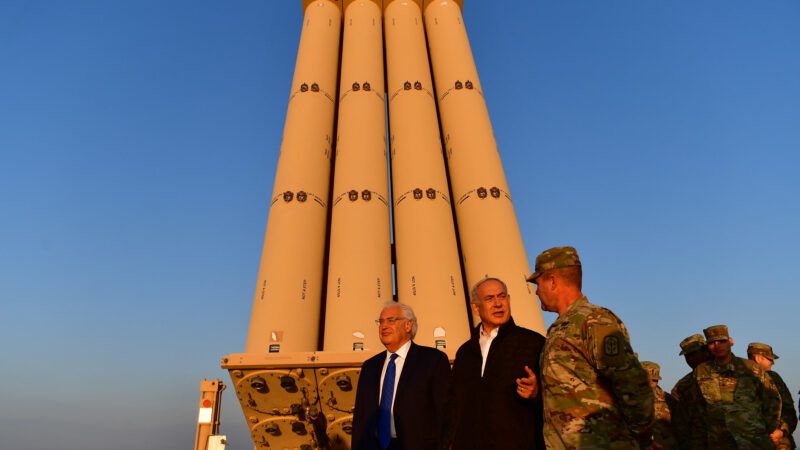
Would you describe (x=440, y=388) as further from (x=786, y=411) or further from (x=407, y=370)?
(x=786, y=411)

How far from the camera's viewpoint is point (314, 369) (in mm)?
7453

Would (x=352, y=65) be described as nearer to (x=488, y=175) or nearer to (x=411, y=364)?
(x=488, y=175)

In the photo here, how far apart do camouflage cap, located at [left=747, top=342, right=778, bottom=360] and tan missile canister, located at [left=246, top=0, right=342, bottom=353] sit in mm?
6658

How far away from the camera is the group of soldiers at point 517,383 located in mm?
2924

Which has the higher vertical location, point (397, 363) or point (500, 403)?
point (397, 363)

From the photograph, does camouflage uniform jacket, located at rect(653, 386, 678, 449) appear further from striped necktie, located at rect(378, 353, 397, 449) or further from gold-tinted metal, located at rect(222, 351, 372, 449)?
striped necktie, located at rect(378, 353, 397, 449)

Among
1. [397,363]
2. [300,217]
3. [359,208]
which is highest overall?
[359,208]

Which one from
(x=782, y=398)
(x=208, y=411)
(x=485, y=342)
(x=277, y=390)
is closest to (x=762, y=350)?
(x=782, y=398)

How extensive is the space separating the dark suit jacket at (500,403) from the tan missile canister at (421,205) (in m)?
6.14

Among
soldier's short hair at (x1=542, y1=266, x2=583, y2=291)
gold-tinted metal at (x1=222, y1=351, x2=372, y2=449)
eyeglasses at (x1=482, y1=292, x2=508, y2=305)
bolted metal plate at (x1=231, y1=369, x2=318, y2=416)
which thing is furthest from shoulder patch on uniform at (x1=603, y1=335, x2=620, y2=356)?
bolted metal plate at (x1=231, y1=369, x2=318, y2=416)

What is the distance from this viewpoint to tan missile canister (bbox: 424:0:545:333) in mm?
10852

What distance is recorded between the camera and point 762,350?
270 inches

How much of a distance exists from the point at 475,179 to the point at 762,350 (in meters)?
6.54

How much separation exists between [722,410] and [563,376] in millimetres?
4270
